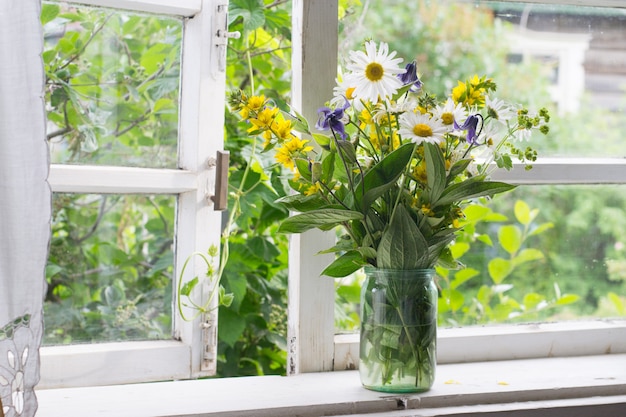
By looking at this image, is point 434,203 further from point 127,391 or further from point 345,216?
point 127,391

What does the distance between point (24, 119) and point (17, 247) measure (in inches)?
6.7

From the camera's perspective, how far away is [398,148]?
1.18 metres

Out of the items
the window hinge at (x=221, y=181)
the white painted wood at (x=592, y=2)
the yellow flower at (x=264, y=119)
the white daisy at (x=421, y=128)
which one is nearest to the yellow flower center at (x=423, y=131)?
the white daisy at (x=421, y=128)

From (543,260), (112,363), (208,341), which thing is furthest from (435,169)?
(543,260)

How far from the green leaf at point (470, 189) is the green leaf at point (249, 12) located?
494 mm

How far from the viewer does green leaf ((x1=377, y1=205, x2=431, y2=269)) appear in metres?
1.20

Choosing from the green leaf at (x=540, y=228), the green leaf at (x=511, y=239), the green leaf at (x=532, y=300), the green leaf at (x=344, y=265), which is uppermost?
the green leaf at (x=540, y=228)

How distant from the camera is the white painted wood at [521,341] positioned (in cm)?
150

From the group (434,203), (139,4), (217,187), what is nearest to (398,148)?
(434,203)

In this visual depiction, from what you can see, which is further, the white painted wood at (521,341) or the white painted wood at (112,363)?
the white painted wood at (521,341)

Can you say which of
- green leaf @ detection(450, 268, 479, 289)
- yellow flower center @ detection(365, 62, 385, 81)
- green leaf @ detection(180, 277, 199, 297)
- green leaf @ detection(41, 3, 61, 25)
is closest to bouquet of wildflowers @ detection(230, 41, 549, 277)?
yellow flower center @ detection(365, 62, 385, 81)

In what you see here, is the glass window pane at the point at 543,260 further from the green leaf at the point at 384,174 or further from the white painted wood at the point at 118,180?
the white painted wood at the point at 118,180

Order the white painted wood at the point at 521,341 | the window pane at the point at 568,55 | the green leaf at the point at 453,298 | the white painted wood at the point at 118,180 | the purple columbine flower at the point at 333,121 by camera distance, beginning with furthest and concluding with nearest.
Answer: the green leaf at the point at 453,298, the window pane at the point at 568,55, the white painted wood at the point at 521,341, the white painted wood at the point at 118,180, the purple columbine flower at the point at 333,121

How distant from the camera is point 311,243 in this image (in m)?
1.39
